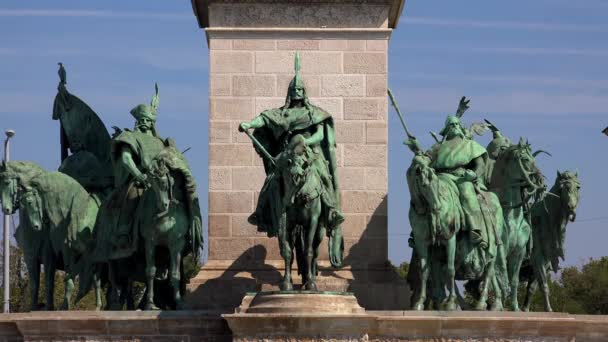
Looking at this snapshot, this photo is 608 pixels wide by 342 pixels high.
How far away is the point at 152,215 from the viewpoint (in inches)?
1049

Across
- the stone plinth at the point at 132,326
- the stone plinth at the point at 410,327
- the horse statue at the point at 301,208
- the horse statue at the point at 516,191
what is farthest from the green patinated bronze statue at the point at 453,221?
the stone plinth at the point at 132,326

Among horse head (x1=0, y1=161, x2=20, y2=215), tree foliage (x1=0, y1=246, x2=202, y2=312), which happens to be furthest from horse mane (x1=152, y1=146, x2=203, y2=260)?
tree foliage (x1=0, y1=246, x2=202, y2=312)

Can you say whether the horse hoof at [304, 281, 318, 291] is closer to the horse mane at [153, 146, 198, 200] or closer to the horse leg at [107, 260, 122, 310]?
the horse mane at [153, 146, 198, 200]

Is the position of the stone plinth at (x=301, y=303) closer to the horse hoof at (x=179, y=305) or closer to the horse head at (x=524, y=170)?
the horse hoof at (x=179, y=305)

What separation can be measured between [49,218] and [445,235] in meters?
6.75

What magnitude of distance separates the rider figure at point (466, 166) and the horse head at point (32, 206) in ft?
21.7

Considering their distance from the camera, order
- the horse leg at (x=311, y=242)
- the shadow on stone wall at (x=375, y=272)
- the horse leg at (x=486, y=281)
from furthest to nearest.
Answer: the shadow on stone wall at (x=375, y=272) → the horse leg at (x=486, y=281) → the horse leg at (x=311, y=242)

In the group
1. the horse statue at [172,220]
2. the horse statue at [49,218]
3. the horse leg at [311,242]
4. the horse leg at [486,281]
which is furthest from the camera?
the horse statue at [49,218]

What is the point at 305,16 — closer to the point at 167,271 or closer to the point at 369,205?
the point at 369,205

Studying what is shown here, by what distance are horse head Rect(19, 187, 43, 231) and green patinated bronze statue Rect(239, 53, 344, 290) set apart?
13.1 feet

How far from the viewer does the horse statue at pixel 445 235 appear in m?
26.1

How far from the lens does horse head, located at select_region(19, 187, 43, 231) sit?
2777 cm

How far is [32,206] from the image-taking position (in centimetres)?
2789

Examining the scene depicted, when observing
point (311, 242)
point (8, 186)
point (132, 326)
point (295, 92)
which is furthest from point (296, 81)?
point (8, 186)
